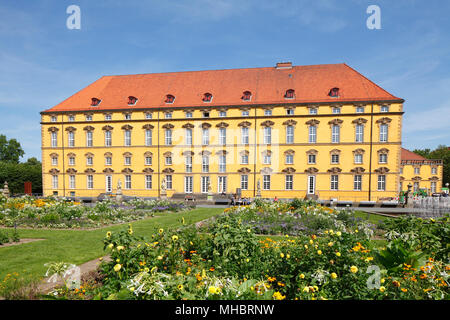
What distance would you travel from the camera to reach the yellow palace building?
87.5ft

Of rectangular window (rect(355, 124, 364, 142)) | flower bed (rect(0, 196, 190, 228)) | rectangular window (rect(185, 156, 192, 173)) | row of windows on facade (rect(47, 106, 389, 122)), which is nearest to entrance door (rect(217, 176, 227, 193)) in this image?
rectangular window (rect(185, 156, 192, 173))

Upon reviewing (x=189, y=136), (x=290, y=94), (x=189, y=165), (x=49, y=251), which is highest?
(x=290, y=94)

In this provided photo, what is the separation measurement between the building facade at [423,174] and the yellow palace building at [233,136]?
18069mm

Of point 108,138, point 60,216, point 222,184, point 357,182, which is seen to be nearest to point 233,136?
point 222,184

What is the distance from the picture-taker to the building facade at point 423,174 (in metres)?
39.1

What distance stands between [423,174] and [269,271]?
157ft

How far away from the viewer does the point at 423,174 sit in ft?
129

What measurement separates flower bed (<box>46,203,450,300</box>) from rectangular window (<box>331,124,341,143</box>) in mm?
24250

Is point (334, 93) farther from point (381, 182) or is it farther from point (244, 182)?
point (244, 182)

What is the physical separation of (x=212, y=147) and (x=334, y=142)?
47.2 ft

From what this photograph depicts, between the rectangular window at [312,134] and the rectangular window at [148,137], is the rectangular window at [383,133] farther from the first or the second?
the rectangular window at [148,137]

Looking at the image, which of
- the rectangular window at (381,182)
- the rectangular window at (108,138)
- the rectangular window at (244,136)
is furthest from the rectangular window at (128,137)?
the rectangular window at (381,182)

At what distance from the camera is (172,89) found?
31703mm
